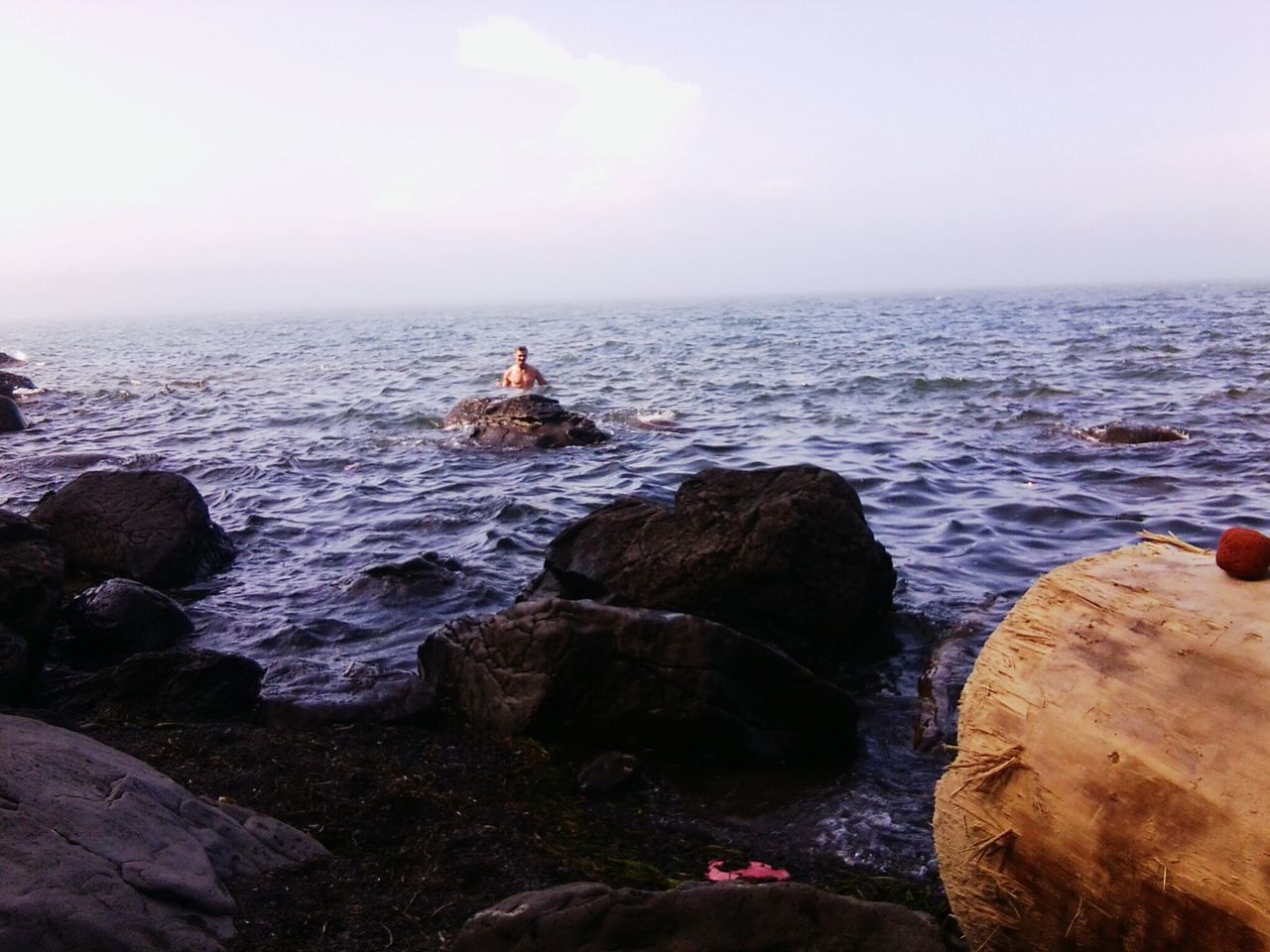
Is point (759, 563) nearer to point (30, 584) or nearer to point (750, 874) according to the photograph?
point (750, 874)

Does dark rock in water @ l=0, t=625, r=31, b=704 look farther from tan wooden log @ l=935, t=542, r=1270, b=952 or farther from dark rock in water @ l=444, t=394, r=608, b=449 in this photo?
dark rock in water @ l=444, t=394, r=608, b=449

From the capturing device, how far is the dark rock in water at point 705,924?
2.63 metres

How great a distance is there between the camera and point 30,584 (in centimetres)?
587

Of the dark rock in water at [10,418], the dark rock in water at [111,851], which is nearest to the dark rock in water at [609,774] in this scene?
the dark rock in water at [111,851]

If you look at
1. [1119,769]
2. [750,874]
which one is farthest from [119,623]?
[1119,769]

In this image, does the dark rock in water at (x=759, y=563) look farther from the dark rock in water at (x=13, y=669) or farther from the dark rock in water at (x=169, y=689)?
the dark rock in water at (x=13, y=669)

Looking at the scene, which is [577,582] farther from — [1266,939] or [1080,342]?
[1080,342]

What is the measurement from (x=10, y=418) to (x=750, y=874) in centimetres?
1811

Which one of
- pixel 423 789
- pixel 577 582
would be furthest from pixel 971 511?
pixel 423 789

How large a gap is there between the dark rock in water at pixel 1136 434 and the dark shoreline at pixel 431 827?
9.70 meters

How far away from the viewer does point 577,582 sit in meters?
6.58

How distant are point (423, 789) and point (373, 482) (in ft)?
26.9

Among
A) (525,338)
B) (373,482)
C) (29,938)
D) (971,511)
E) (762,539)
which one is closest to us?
(29,938)

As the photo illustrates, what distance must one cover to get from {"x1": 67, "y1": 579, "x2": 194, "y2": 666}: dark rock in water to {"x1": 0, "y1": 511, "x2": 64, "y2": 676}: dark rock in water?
0.30 meters
